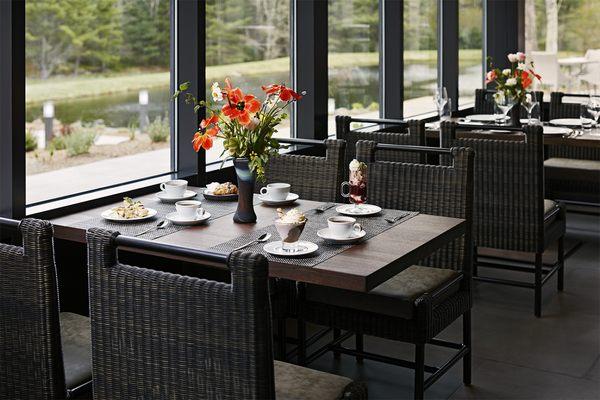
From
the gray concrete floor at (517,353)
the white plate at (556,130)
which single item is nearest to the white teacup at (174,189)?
the gray concrete floor at (517,353)

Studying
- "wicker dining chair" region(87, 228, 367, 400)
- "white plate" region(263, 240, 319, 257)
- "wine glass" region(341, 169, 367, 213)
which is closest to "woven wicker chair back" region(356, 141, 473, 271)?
"wine glass" region(341, 169, 367, 213)

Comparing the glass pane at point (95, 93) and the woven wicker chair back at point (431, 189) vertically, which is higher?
the glass pane at point (95, 93)

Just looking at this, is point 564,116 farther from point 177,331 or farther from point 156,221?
point 177,331

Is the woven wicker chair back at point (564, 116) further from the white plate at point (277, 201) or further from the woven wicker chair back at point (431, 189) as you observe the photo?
the white plate at point (277, 201)

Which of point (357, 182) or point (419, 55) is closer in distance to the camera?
point (357, 182)

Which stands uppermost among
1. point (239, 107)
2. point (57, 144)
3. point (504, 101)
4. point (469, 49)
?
point (469, 49)

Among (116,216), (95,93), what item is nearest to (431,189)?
(116,216)

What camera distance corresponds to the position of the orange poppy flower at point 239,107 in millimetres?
3070

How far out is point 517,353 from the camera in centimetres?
387

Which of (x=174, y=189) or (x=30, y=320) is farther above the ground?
(x=174, y=189)

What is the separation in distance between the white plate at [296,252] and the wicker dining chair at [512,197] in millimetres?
1737

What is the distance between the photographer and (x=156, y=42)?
4102mm

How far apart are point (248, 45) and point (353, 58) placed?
1.31 meters

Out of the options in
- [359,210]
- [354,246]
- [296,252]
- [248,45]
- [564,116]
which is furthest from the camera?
[564,116]
